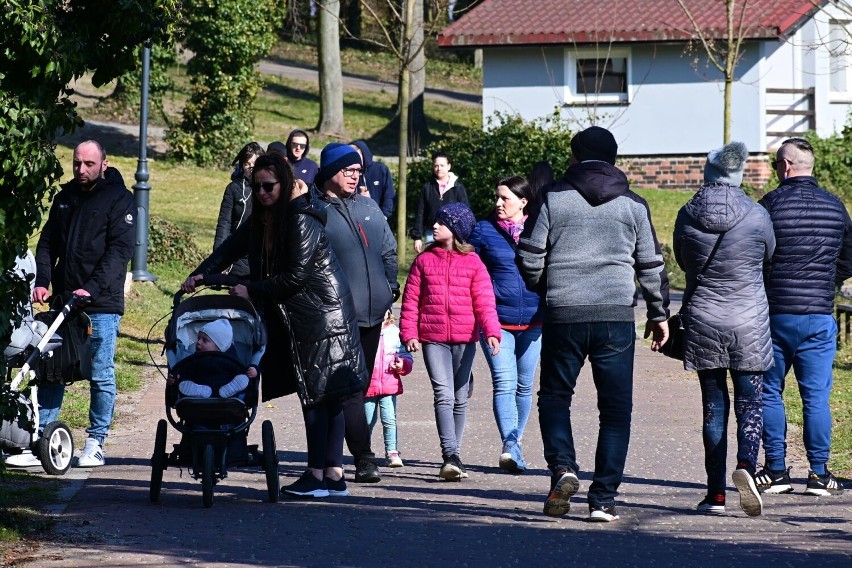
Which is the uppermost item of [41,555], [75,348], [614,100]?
[614,100]

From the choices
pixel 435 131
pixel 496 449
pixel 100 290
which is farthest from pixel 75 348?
pixel 435 131

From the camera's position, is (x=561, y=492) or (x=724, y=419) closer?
(x=561, y=492)

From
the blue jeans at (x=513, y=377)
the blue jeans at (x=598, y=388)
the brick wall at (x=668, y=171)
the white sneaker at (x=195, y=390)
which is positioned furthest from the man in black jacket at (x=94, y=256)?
the brick wall at (x=668, y=171)

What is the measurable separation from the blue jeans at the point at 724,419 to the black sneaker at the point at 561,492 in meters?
0.77

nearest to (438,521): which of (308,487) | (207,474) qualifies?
(308,487)

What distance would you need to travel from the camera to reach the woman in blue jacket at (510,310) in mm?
8938

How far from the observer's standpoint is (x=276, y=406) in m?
11.4

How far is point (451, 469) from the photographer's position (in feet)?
27.8

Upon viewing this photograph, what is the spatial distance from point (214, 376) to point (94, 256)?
5.56ft

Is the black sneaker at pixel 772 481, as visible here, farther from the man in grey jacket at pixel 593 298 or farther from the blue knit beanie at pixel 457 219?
the blue knit beanie at pixel 457 219

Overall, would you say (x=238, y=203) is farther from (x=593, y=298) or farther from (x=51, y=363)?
(x=593, y=298)

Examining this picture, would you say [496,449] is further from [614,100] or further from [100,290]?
[614,100]

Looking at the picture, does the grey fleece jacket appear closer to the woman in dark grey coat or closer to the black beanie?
the black beanie

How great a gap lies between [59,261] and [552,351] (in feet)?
11.0
